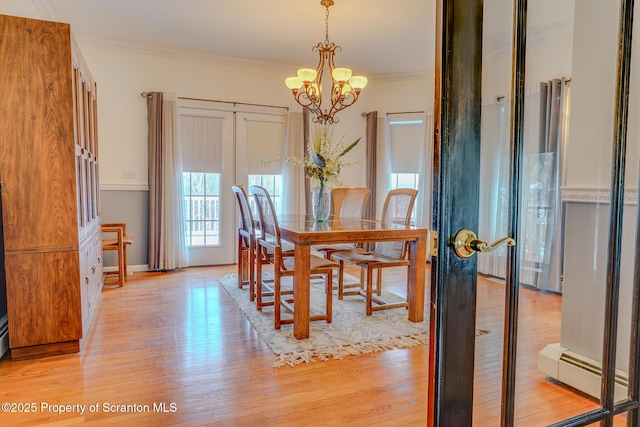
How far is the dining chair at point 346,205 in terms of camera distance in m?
3.87

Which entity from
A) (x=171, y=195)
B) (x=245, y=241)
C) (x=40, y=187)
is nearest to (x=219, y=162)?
(x=171, y=195)

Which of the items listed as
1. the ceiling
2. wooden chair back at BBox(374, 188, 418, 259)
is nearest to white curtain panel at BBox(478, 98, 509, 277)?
wooden chair back at BBox(374, 188, 418, 259)

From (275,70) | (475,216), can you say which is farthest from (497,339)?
(275,70)

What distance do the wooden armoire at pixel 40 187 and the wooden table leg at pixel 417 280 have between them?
2292 mm

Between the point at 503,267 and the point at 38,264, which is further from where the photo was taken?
the point at 38,264

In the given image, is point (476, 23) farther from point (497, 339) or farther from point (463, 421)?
point (463, 421)

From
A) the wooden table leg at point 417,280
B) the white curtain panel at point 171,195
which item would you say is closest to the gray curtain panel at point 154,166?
the white curtain panel at point 171,195

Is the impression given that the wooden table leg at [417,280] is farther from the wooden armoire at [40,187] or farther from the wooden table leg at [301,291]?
the wooden armoire at [40,187]

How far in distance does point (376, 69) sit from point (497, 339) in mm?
5020

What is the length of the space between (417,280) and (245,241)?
183cm

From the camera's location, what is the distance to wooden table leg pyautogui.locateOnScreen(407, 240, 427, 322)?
293cm

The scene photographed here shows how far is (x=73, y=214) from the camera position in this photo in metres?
2.33

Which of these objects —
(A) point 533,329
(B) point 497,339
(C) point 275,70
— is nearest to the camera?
(B) point 497,339

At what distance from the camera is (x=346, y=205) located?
4.19 meters
